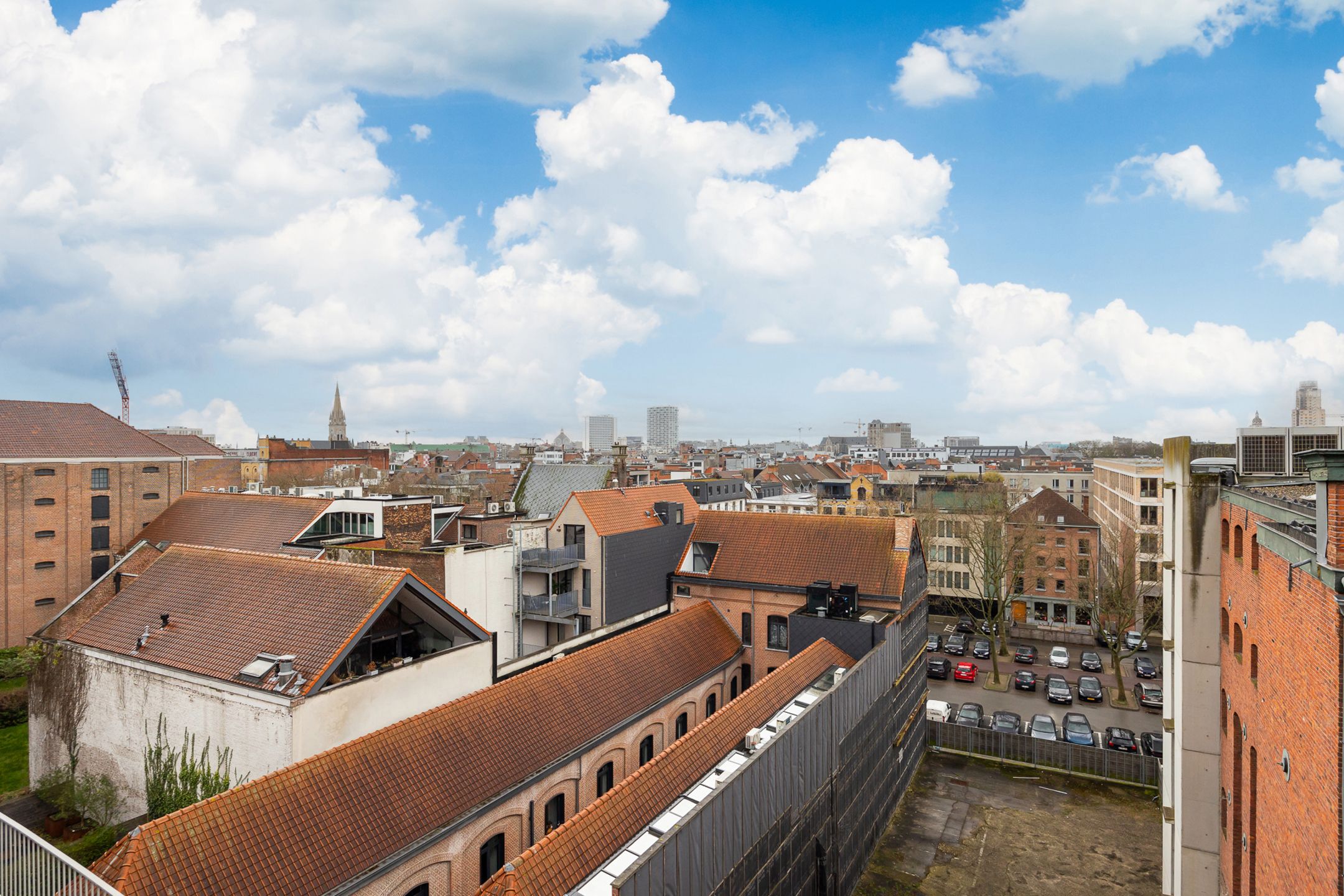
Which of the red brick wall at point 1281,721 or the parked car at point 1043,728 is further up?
the red brick wall at point 1281,721

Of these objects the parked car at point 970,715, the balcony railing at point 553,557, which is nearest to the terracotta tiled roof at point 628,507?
the balcony railing at point 553,557

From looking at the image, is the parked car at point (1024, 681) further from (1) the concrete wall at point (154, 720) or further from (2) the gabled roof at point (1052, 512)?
(1) the concrete wall at point (154, 720)

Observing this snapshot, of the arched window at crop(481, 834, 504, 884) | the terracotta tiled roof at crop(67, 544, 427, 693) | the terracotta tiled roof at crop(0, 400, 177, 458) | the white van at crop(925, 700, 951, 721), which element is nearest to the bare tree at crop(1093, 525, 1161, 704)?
the white van at crop(925, 700, 951, 721)

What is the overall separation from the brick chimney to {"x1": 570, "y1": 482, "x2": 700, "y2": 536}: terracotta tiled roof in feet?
82.0

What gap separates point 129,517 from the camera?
47250mm

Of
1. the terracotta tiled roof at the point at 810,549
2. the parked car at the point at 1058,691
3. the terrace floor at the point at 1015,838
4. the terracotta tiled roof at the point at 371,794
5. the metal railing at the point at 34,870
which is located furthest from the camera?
the parked car at the point at 1058,691

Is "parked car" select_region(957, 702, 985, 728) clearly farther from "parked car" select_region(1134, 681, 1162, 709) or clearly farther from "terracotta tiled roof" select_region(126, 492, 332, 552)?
"terracotta tiled roof" select_region(126, 492, 332, 552)

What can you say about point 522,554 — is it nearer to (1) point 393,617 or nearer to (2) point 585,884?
(1) point 393,617

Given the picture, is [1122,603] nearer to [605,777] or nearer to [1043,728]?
[1043,728]

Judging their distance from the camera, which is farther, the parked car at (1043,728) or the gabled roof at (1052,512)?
the gabled roof at (1052,512)

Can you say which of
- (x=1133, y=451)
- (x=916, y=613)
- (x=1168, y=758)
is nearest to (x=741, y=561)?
(x=916, y=613)

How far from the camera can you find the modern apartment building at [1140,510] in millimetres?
45312

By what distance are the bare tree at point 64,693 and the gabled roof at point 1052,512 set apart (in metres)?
56.9

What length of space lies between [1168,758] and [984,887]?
721 centimetres
